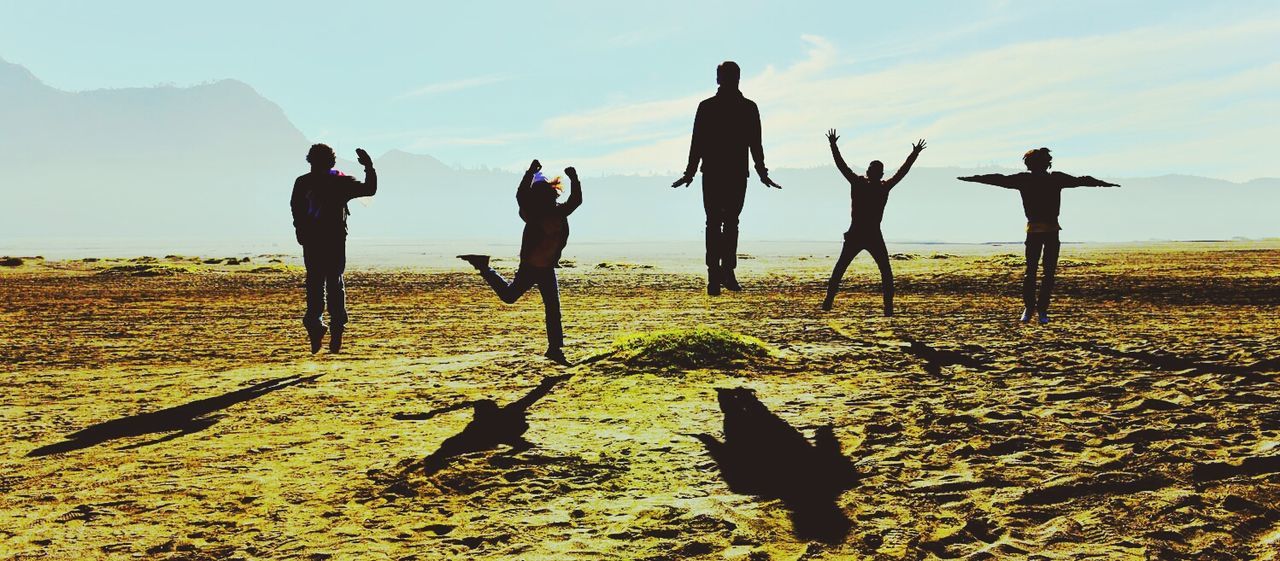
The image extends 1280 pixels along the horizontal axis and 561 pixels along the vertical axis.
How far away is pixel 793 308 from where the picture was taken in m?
14.8

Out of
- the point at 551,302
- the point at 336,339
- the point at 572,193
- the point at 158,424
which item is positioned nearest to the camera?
the point at 158,424

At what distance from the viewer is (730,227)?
7.16 m

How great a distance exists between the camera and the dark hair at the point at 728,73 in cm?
749

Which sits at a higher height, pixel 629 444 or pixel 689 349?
pixel 689 349

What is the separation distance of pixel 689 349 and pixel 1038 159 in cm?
449

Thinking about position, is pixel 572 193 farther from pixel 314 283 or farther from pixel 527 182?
pixel 314 283

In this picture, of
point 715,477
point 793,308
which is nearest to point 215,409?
point 715,477

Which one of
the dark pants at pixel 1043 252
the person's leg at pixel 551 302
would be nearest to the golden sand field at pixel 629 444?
the person's leg at pixel 551 302

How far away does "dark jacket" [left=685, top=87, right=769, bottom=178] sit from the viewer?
7258mm

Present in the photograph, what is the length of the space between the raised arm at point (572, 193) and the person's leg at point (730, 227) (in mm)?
1399

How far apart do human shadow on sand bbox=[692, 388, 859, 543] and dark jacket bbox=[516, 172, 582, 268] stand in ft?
7.83

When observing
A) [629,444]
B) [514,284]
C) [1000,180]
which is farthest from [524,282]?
[1000,180]

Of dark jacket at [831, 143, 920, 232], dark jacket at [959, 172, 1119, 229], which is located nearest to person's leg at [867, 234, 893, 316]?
dark jacket at [831, 143, 920, 232]

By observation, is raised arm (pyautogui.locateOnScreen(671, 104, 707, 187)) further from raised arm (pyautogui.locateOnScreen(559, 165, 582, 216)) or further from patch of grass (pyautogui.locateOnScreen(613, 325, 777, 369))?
patch of grass (pyautogui.locateOnScreen(613, 325, 777, 369))
